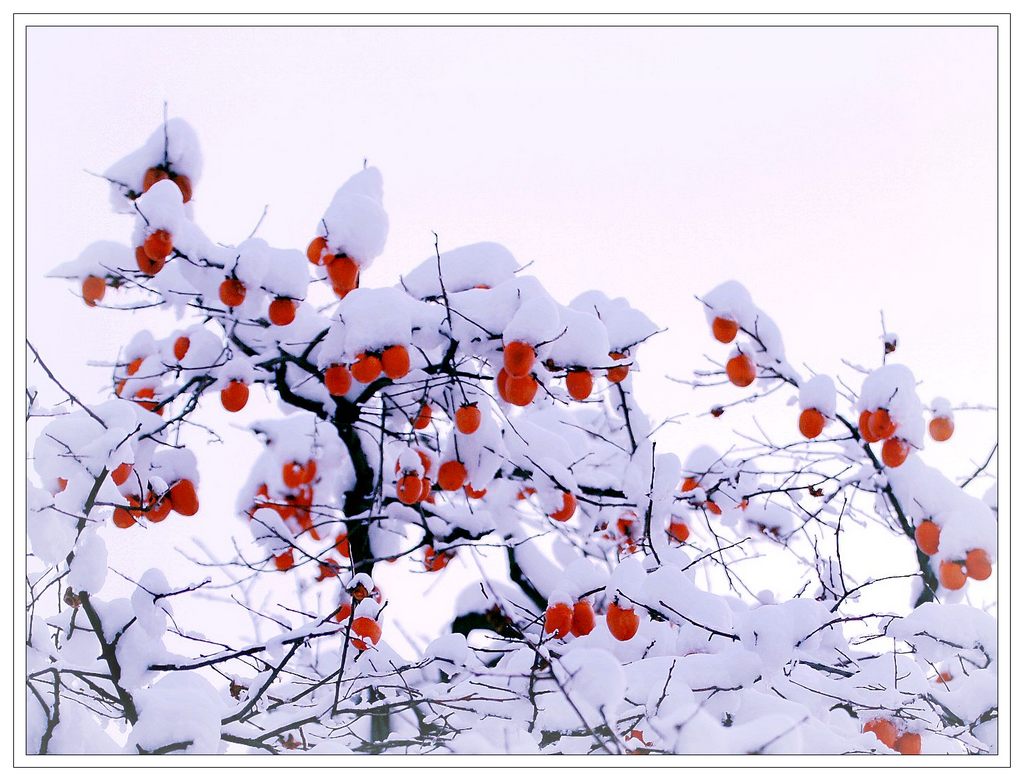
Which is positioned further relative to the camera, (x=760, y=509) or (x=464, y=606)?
(x=760, y=509)

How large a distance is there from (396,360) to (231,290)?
484mm

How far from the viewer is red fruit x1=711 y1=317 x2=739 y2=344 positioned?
2.43 metres

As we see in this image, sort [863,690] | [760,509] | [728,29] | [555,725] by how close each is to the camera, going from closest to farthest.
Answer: [555,725]
[863,690]
[728,29]
[760,509]

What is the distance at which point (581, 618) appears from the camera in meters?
2.00

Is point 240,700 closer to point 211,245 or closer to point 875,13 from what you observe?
point 211,245

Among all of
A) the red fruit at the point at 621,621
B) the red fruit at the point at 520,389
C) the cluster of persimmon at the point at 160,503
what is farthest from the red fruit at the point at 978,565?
the cluster of persimmon at the point at 160,503

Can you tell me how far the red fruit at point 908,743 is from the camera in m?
1.85

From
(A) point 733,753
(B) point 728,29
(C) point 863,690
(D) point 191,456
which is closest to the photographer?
(A) point 733,753

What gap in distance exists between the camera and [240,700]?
2.15 m

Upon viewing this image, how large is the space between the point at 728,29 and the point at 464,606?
1.89 metres

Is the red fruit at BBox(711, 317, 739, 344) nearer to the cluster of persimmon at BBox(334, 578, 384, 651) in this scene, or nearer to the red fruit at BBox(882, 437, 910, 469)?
the red fruit at BBox(882, 437, 910, 469)

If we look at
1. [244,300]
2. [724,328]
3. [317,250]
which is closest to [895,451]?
[724,328]

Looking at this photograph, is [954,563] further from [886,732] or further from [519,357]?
[519,357]
